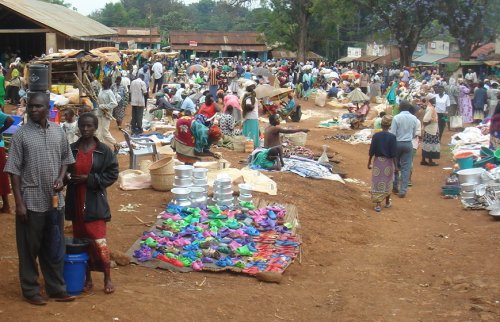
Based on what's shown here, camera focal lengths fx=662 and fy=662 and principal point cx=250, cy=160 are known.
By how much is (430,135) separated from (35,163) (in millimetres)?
11547

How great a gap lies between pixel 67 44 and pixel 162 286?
25.5 meters

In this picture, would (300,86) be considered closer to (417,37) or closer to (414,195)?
(417,37)

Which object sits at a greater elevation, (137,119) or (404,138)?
(404,138)

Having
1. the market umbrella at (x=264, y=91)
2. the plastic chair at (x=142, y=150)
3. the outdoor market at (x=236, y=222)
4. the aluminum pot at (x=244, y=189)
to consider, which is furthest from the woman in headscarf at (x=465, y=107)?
the aluminum pot at (x=244, y=189)

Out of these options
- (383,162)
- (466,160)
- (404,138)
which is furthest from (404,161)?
(466,160)

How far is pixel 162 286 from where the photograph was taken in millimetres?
6211

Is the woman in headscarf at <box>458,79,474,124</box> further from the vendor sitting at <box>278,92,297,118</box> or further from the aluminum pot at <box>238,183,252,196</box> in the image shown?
the aluminum pot at <box>238,183,252,196</box>

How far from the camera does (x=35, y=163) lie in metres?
5.05

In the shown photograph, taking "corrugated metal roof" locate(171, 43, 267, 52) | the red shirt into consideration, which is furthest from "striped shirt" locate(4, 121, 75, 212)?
"corrugated metal roof" locate(171, 43, 267, 52)

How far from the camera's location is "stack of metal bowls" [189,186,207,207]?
30.0ft

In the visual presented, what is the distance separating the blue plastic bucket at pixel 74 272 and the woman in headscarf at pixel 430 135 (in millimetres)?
10687

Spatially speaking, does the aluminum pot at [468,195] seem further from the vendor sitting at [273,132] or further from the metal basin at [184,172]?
the metal basin at [184,172]

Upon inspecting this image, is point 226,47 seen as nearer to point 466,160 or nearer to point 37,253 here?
point 466,160

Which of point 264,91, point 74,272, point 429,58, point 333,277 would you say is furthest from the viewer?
point 429,58
